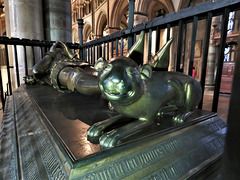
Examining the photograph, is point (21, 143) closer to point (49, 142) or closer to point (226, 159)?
point (49, 142)

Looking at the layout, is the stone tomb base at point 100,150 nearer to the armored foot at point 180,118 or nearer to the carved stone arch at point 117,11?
the armored foot at point 180,118

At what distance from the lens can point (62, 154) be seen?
1.56 feet

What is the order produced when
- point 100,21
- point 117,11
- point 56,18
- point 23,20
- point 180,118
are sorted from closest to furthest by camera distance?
point 180,118 → point 23,20 → point 56,18 → point 117,11 → point 100,21

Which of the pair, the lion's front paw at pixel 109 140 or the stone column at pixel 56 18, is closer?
the lion's front paw at pixel 109 140

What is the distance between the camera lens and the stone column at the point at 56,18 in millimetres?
2926

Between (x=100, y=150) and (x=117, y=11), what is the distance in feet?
34.3

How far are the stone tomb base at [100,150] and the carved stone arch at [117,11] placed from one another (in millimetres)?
10003

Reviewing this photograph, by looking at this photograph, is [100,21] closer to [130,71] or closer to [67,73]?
[67,73]

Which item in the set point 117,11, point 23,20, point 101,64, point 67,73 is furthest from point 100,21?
point 101,64

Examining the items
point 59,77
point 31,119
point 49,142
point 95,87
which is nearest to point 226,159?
point 49,142

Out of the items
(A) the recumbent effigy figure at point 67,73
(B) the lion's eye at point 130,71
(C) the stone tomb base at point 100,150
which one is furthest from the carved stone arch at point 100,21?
(B) the lion's eye at point 130,71

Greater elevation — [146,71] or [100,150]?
[146,71]

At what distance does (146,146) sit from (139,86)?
0.21 metres

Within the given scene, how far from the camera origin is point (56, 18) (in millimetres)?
2967
